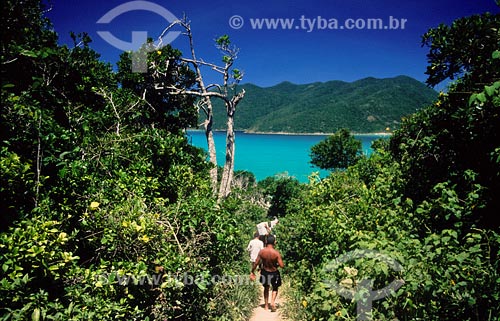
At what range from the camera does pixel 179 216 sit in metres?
4.80

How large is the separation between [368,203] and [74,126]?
20.8 ft

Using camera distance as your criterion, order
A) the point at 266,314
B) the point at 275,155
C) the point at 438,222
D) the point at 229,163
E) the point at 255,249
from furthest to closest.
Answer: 1. the point at 275,155
2. the point at 229,163
3. the point at 255,249
4. the point at 266,314
5. the point at 438,222

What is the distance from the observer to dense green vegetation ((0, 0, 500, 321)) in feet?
9.43

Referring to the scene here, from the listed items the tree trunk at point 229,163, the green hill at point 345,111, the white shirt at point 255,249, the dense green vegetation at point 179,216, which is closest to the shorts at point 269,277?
the dense green vegetation at point 179,216

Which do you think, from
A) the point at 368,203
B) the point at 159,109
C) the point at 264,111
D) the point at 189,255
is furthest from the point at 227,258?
A: the point at 264,111

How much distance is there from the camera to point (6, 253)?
276 centimetres

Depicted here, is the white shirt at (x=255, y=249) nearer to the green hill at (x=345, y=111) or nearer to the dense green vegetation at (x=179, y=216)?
the dense green vegetation at (x=179, y=216)

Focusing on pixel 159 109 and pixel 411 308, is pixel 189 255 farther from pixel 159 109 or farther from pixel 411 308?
pixel 159 109

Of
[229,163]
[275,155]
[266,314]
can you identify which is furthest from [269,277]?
[275,155]

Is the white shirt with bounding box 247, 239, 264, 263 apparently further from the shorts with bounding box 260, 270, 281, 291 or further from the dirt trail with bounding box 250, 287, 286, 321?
the shorts with bounding box 260, 270, 281, 291

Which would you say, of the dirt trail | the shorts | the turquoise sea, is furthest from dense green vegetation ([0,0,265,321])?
the turquoise sea

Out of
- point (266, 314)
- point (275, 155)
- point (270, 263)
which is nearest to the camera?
point (270, 263)

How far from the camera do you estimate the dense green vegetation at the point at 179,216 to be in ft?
9.43

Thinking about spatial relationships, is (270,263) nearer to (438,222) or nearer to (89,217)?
(438,222)
